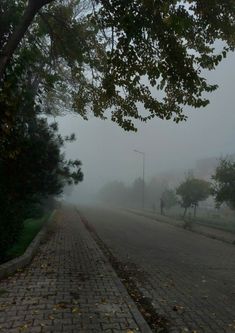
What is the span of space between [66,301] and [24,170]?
6649 mm

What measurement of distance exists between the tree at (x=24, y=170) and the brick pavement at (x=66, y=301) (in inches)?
51.0

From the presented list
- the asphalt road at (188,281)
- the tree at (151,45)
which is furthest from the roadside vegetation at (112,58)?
the asphalt road at (188,281)

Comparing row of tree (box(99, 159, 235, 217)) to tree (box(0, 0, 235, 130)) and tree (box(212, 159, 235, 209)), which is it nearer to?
tree (box(212, 159, 235, 209))

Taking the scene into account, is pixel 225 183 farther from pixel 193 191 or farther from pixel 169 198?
pixel 169 198

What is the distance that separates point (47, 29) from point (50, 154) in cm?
554

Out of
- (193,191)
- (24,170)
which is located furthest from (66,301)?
(193,191)

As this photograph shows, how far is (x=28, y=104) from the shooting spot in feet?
40.5

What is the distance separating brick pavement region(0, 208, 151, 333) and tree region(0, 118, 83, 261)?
1.30 meters

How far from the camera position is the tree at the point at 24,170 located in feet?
35.2

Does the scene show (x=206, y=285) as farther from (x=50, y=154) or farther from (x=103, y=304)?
(x=50, y=154)

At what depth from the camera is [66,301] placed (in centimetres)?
750

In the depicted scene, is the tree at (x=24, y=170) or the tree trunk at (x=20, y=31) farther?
the tree at (x=24, y=170)

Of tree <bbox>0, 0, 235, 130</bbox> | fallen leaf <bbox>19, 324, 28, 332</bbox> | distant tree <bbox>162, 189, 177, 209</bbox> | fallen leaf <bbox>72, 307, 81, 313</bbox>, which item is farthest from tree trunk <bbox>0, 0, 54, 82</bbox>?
distant tree <bbox>162, 189, 177, 209</bbox>

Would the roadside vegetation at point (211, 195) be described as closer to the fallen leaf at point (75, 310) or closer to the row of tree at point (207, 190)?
the row of tree at point (207, 190)
